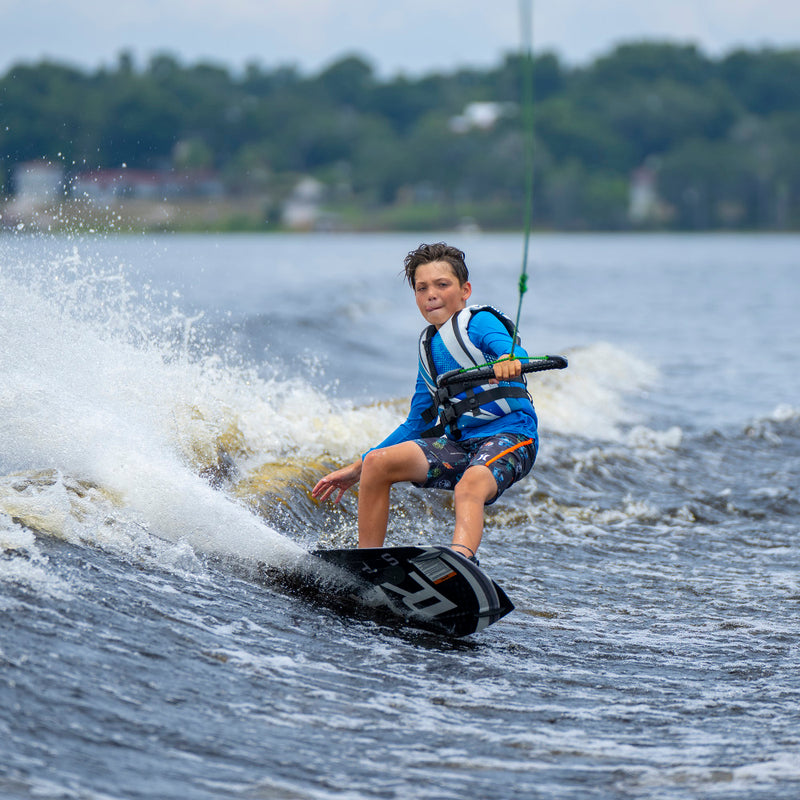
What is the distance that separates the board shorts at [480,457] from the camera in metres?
5.09

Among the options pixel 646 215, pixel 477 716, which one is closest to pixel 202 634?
pixel 477 716

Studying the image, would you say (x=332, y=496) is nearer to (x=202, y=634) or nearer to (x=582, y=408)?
(x=202, y=634)

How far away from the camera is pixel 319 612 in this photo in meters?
5.03

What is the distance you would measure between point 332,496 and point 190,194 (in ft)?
314

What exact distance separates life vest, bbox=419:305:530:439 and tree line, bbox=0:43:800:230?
77.4 meters

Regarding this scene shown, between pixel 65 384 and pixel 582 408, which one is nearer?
pixel 65 384

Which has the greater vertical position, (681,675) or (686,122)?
(686,122)

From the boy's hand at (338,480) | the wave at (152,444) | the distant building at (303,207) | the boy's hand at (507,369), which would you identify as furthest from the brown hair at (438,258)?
the distant building at (303,207)

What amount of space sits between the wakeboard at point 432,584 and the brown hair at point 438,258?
50.0 inches

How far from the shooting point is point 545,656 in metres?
4.87

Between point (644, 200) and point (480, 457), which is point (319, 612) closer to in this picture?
point (480, 457)

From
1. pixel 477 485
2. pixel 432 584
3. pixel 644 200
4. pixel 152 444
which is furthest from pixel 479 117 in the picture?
pixel 432 584

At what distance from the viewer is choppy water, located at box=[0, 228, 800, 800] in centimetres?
361

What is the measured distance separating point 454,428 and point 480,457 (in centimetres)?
31
